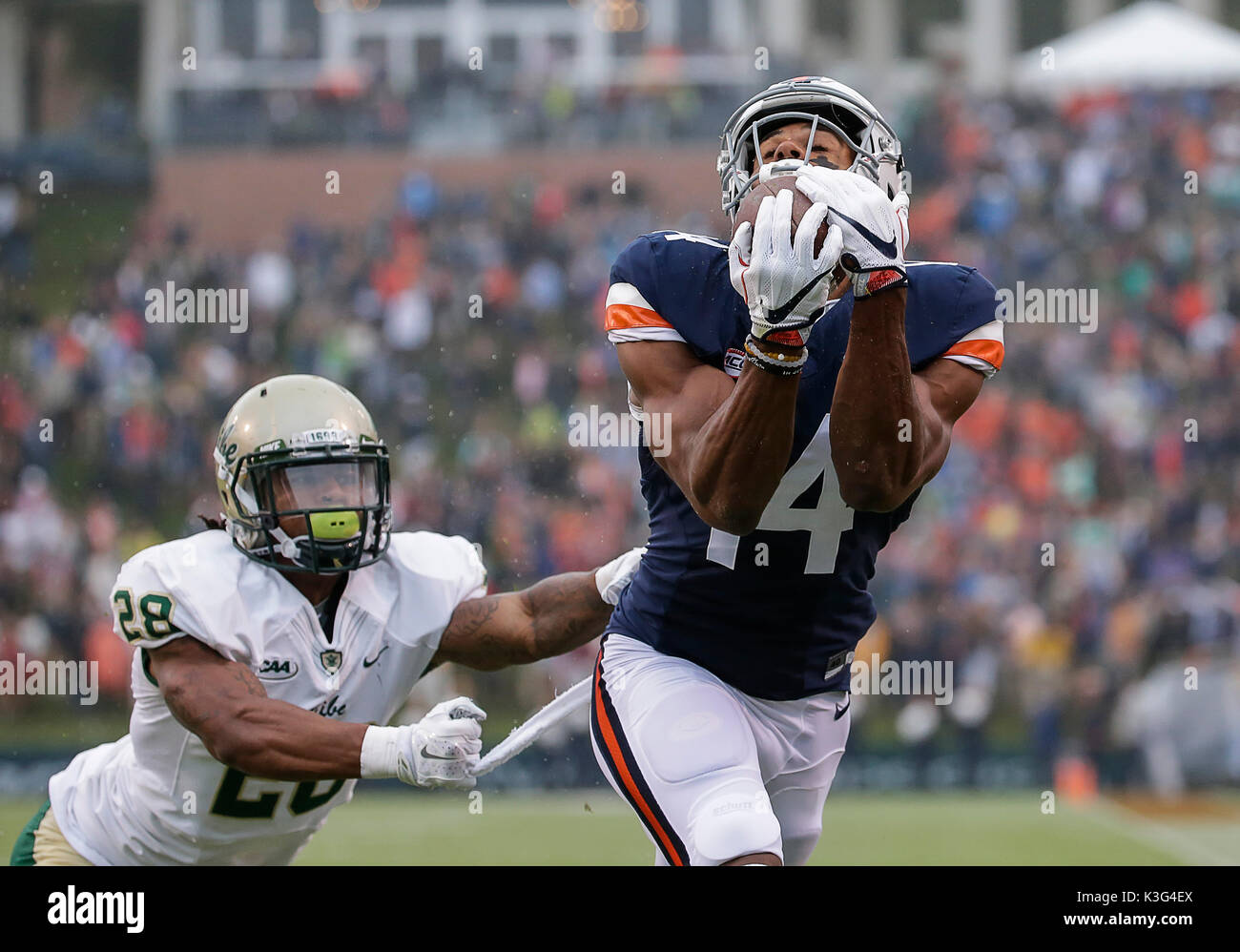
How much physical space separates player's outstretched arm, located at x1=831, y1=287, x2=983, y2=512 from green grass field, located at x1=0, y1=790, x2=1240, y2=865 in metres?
5.29

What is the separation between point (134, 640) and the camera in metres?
3.65

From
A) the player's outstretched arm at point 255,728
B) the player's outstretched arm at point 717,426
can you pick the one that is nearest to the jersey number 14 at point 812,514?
the player's outstretched arm at point 717,426

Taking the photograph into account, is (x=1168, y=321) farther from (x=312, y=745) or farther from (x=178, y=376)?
(x=312, y=745)

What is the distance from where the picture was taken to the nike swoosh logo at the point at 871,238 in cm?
287

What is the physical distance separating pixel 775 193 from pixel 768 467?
490 mm

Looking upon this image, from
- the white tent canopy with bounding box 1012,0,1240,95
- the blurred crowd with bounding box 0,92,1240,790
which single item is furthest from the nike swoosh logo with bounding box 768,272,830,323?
the white tent canopy with bounding box 1012,0,1240,95

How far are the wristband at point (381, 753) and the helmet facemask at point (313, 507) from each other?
1.67 ft

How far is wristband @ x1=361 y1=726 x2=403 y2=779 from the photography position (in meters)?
3.43

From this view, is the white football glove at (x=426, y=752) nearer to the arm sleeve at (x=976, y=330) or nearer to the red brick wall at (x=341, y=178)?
the arm sleeve at (x=976, y=330)

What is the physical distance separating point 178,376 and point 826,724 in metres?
10.2

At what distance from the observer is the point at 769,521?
3.29 metres

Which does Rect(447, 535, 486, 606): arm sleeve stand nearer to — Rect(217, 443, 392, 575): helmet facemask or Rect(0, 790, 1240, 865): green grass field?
Rect(217, 443, 392, 575): helmet facemask

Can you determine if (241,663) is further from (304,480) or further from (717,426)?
(717,426)

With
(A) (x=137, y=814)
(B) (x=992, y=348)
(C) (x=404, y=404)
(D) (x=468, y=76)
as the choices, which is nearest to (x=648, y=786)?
(B) (x=992, y=348)
